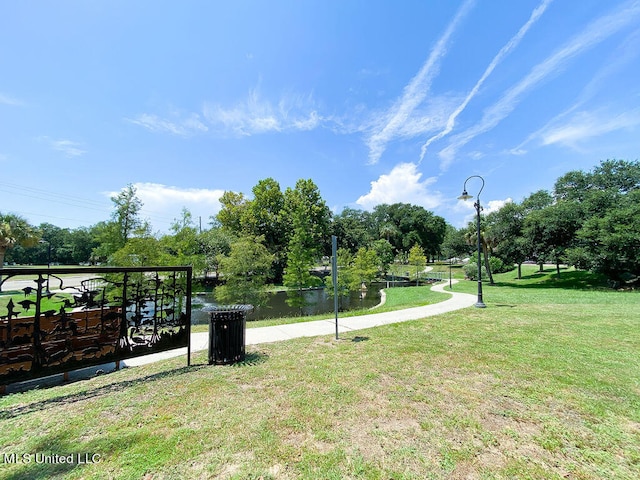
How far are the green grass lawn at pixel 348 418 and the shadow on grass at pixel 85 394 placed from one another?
3 cm

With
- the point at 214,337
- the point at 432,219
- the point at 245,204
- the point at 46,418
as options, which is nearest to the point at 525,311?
the point at 214,337

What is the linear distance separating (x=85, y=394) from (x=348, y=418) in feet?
11.7

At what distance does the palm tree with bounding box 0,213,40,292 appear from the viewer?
22.0 metres

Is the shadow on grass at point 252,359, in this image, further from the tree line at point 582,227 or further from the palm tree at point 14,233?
the palm tree at point 14,233

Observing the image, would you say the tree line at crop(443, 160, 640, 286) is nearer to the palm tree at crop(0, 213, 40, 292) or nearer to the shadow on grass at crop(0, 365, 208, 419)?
the shadow on grass at crop(0, 365, 208, 419)

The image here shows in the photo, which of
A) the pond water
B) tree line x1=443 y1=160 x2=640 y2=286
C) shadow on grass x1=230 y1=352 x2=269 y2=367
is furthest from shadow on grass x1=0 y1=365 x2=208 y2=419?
tree line x1=443 y1=160 x2=640 y2=286

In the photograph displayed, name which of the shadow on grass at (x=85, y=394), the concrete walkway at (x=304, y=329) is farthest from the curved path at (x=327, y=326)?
the shadow on grass at (x=85, y=394)

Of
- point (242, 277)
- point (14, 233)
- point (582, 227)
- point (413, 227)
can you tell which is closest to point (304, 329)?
point (242, 277)

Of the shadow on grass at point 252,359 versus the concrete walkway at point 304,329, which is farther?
the concrete walkway at point 304,329

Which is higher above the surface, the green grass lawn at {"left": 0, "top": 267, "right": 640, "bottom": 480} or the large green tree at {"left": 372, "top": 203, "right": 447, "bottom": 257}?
the large green tree at {"left": 372, "top": 203, "right": 447, "bottom": 257}

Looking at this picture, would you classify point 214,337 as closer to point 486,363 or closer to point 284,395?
point 284,395

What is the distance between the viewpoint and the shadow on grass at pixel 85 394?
10.6ft

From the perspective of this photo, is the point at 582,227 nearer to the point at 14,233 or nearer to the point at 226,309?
the point at 226,309

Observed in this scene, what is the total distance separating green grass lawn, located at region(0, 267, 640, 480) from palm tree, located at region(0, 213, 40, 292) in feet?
93.6
